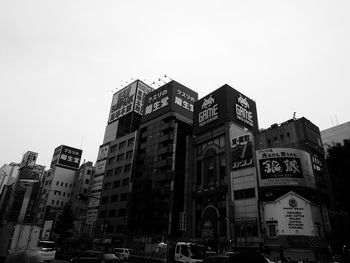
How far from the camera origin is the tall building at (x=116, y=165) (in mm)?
69625

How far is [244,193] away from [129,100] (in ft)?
170

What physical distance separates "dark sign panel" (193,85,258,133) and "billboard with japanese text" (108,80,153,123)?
25228 mm

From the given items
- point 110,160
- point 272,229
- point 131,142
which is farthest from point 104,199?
→ point 272,229

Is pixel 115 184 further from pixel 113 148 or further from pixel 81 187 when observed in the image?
pixel 81 187

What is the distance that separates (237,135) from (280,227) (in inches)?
804

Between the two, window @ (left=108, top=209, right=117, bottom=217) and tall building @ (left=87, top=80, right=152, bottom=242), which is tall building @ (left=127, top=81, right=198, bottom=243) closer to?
tall building @ (left=87, top=80, right=152, bottom=242)

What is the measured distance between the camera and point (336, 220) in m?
48.7

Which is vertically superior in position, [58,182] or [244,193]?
[58,182]

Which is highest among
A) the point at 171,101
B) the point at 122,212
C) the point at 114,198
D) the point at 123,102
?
the point at 123,102

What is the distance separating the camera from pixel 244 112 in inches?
2418

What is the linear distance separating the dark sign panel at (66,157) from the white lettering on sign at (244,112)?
78.4 metres

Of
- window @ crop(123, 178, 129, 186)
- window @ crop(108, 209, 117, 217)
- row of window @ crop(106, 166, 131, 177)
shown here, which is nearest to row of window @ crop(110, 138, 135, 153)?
row of window @ crop(106, 166, 131, 177)

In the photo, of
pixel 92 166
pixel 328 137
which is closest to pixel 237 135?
pixel 328 137

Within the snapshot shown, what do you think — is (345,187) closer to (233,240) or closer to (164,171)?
(233,240)
